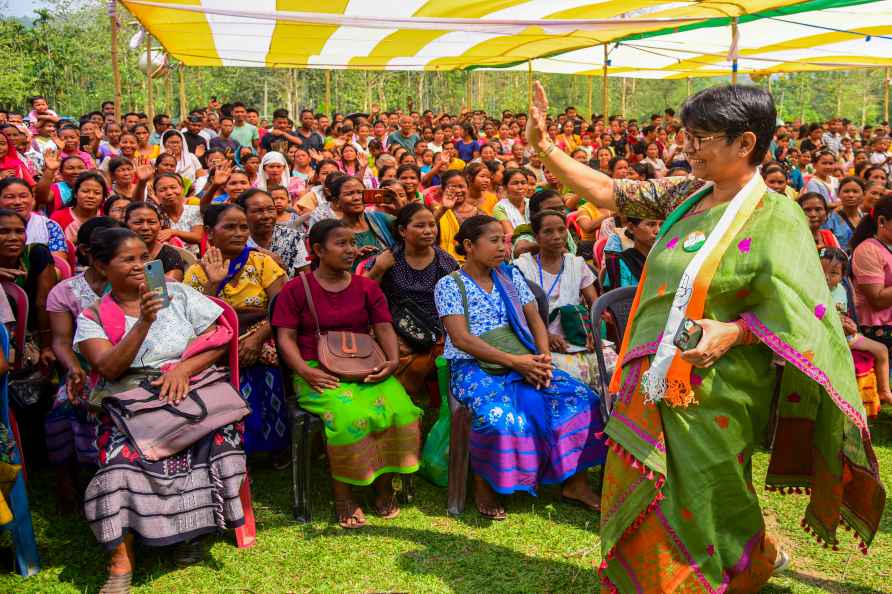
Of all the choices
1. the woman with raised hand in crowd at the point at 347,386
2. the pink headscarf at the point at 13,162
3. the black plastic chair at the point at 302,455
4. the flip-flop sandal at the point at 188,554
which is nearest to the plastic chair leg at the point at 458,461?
the woman with raised hand in crowd at the point at 347,386

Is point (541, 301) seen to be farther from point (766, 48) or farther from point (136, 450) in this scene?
point (766, 48)

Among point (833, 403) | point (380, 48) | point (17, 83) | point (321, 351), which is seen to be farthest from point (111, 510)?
point (17, 83)

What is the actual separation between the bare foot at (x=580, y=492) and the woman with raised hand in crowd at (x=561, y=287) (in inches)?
26.5

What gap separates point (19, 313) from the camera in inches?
152

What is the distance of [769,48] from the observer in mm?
11914

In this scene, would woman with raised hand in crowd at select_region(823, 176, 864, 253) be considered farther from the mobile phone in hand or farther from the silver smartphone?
the silver smartphone

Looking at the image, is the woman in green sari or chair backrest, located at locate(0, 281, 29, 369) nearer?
the woman in green sari

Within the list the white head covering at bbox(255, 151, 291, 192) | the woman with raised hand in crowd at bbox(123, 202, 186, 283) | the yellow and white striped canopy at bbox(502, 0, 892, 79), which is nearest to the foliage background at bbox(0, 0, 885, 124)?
the yellow and white striped canopy at bbox(502, 0, 892, 79)

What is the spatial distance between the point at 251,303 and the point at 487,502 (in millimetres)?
1641

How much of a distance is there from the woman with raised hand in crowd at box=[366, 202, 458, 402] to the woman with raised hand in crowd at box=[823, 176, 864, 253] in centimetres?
379

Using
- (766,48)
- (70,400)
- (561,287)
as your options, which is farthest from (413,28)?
(766,48)

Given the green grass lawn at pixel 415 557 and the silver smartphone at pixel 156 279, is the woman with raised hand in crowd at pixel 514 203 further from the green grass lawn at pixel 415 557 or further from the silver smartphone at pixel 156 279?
the silver smartphone at pixel 156 279

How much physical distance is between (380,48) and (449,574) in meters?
8.71

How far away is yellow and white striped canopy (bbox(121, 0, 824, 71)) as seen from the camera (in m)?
6.61
